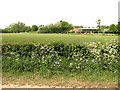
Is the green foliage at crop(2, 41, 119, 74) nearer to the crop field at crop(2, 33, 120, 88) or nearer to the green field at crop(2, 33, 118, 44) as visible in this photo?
the crop field at crop(2, 33, 120, 88)

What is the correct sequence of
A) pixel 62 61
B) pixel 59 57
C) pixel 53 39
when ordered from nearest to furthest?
pixel 62 61 < pixel 59 57 < pixel 53 39

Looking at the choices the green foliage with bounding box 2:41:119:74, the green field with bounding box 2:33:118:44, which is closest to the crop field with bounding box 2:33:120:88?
the green foliage with bounding box 2:41:119:74

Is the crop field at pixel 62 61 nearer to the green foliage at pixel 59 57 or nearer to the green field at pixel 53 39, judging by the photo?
the green foliage at pixel 59 57

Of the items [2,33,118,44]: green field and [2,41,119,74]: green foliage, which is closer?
[2,41,119,74]: green foliage

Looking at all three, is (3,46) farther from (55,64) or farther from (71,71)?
(71,71)

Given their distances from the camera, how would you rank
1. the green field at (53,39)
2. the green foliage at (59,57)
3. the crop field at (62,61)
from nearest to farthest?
the crop field at (62,61) → the green foliage at (59,57) → the green field at (53,39)

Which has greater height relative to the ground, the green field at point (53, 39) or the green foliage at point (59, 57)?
the green field at point (53, 39)

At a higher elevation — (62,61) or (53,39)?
(53,39)

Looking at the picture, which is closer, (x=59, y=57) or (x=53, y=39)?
(x=59, y=57)

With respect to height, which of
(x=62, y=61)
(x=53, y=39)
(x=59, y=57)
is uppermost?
(x=53, y=39)

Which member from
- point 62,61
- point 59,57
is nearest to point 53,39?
point 59,57

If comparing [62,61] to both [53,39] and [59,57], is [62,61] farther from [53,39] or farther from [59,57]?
[53,39]

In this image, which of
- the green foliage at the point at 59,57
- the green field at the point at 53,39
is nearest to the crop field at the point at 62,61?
the green foliage at the point at 59,57

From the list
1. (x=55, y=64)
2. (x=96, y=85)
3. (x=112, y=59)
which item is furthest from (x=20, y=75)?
(x=112, y=59)
